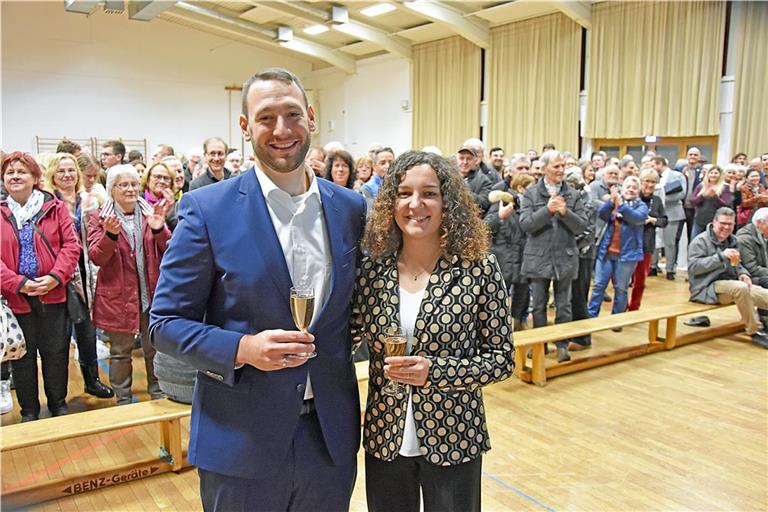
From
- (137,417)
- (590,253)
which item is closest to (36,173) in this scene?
(137,417)

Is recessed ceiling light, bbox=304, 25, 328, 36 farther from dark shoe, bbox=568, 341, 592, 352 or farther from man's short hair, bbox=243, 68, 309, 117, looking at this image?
man's short hair, bbox=243, 68, 309, 117

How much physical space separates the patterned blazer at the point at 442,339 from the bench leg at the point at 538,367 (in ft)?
9.19

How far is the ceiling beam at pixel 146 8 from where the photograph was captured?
10969 millimetres

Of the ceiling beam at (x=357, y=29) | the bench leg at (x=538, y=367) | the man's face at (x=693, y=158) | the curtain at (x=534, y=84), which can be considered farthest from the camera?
the ceiling beam at (x=357, y=29)

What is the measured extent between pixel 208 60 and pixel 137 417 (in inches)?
574

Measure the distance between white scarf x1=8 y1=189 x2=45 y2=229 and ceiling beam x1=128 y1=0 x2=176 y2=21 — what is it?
338 inches

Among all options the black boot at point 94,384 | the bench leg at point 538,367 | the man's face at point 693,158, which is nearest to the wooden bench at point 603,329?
the bench leg at point 538,367

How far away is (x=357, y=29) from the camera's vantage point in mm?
13414

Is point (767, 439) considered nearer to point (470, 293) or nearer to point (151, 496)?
point (470, 293)

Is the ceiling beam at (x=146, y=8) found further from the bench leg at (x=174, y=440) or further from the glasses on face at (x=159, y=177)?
the bench leg at (x=174, y=440)

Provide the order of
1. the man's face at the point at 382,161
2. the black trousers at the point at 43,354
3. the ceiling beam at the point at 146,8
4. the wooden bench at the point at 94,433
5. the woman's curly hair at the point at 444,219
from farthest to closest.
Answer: the ceiling beam at the point at 146,8
the man's face at the point at 382,161
the black trousers at the point at 43,354
the wooden bench at the point at 94,433
the woman's curly hair at the point at 444,219

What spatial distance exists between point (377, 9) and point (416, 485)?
1211 centimetres

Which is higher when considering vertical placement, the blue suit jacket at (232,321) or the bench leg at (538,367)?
the blue suit jacket at (232,321)

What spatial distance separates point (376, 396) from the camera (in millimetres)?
1738
